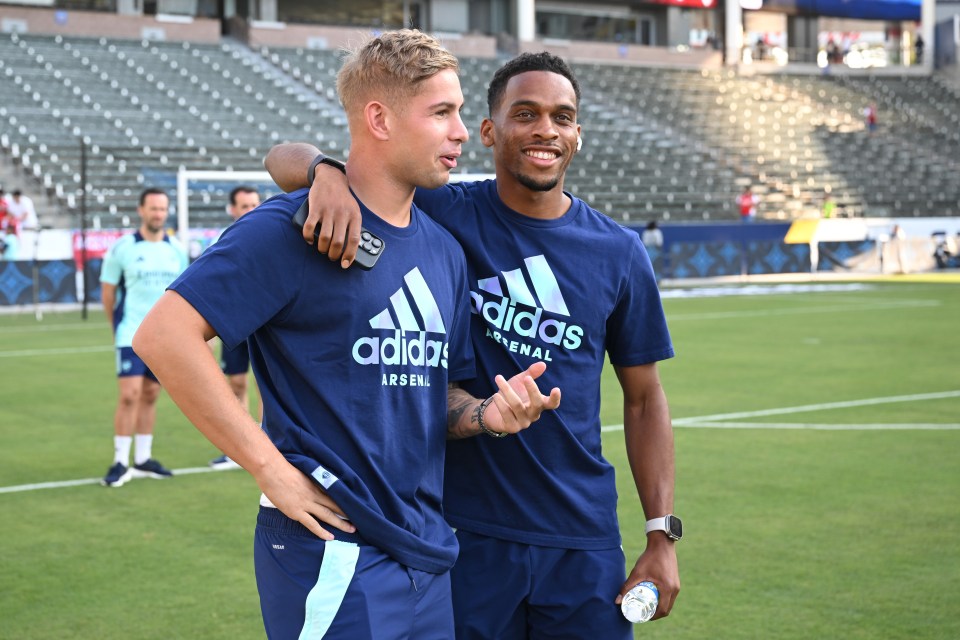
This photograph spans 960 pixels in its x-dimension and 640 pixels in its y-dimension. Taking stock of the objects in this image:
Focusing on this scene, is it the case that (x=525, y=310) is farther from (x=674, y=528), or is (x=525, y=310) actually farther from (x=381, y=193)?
(x=674, y=528)

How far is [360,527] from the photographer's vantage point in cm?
283

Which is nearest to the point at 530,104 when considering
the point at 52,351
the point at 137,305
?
the point at 137,305

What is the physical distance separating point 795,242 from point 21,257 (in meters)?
20.0

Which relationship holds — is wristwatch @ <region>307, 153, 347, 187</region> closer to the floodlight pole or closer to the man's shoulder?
the man's shoulder

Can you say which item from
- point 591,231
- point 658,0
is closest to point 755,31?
point 658,0

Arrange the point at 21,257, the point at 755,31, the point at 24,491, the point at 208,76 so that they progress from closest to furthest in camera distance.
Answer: the point at 24,491
the point at 21,257
the point at 208,76
the point at 755,31

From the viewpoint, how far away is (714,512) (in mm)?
7852

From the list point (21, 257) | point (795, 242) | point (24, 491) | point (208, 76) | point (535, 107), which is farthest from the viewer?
point (208, 76)

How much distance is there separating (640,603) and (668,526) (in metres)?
0.24

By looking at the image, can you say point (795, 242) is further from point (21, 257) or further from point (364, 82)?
point (364, 82)

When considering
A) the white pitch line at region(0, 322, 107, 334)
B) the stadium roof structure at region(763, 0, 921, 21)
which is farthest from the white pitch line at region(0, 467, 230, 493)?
the stadium roof structure at region(763, 0, 921, 21)

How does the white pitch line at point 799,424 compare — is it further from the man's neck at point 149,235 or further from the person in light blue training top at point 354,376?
the person in light blue training top at point 354,376

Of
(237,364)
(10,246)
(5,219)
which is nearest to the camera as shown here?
(237,364)

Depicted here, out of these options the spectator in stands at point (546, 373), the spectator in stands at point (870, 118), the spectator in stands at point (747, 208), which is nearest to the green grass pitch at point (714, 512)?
the spectator in stands at point (546, 373)
